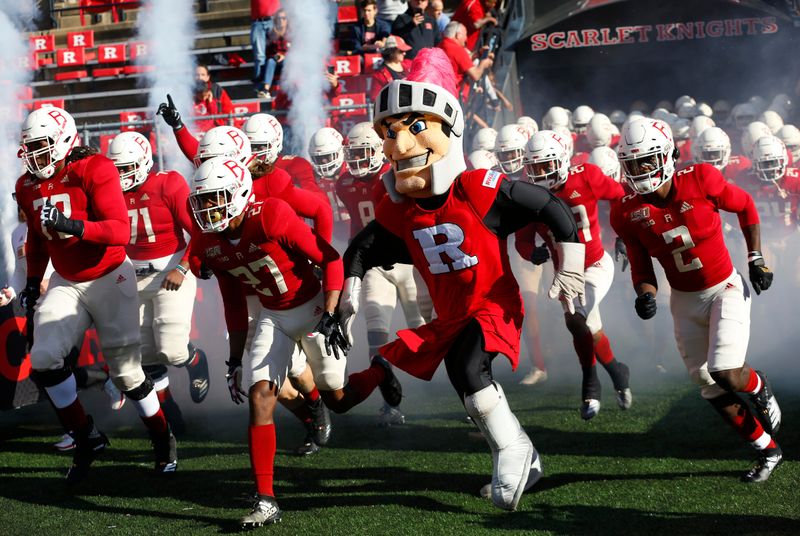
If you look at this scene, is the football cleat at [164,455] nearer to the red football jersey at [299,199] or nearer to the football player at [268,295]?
the football player at [268,295]

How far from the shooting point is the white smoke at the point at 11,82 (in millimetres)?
Result: 11135

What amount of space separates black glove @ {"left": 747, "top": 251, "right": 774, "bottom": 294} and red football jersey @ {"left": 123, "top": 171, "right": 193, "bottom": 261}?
356 centimetres

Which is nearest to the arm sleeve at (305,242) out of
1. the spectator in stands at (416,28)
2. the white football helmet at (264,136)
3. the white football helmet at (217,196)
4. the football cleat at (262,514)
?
the white football helmet at (217,196)

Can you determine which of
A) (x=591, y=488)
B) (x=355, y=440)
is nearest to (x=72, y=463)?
(x=355, y=440)

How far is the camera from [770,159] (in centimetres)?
914

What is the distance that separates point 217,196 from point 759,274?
2.76m

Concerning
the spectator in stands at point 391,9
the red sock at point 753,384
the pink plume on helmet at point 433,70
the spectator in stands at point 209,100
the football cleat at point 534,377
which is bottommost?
the football cleat at point 534,377

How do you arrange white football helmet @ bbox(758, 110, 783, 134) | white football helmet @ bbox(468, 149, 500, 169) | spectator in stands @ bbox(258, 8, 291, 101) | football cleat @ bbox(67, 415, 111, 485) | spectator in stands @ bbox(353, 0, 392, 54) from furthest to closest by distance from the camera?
spectator in stands @ bbox(258, 8, 291, 101), spectator in stands @ bbox(353, 0, 392, 54), white football helmet @ bbox(758, 110, 783, 134), white football helmet @ bbox(468, 149, 500, 169), football cleat @ bbox(67, 415, 111, 485)

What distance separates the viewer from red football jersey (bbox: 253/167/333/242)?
242 inches

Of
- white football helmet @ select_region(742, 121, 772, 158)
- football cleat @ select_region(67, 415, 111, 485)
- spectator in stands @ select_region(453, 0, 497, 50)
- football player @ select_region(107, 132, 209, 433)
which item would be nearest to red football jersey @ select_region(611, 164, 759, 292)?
football player @ select_region(107, 132, 209, 433)

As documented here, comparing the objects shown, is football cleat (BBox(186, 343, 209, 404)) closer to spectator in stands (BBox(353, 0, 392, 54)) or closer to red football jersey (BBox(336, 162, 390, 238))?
red football jersey (BBox(336, 162, 390, 238))

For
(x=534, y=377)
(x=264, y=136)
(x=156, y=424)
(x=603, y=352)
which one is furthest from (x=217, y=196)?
(x=534, y=377)

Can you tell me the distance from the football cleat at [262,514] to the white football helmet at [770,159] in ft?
19.3

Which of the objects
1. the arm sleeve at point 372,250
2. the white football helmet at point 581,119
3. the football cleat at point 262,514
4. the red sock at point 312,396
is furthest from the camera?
the white football helmet at point 581,119
